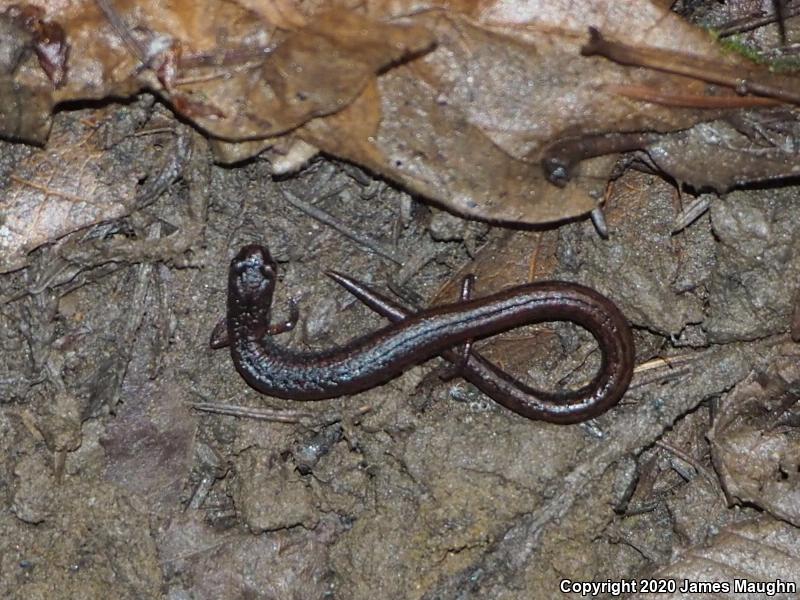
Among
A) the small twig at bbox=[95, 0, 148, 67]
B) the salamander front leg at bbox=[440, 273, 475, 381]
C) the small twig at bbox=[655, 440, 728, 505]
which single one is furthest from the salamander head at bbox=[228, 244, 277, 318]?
the small twig at bbox=[655, 440, 728, 505]

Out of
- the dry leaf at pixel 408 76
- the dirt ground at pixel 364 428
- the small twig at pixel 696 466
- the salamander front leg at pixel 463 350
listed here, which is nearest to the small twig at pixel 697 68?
the dry leaf at pixel 408 76

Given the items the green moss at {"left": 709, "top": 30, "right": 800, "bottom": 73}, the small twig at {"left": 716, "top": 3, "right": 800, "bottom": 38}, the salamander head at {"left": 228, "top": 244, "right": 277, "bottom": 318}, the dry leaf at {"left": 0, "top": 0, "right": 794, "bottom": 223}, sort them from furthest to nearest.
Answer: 1. the salamander head at {"left": 228, "top": 244, "right": 277, "bottom": 318}
2. the small twig at {"left": 716, "top": 3, "right": 800, "bottom": 38}
3. the green moss at {"left": 709, "top": 30, "right": 800, "bottom": 73}
4. the dry leaf at {"left": 0, "top": 0, "right": 794, "bottom": 223}

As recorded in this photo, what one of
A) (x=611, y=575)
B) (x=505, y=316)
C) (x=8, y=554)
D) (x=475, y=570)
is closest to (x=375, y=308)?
(x=505, y=316)

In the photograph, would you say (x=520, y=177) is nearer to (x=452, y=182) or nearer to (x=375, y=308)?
(x=452, y=182)

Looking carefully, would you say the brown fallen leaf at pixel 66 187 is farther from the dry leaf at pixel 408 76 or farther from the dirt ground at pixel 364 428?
the dry leaf at pixel 408 76

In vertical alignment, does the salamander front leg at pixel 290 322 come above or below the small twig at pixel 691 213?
below

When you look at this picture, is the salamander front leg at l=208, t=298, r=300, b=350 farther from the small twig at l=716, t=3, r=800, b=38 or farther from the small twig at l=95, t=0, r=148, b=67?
the small twig at l=716, t=3, r=800, b=38
